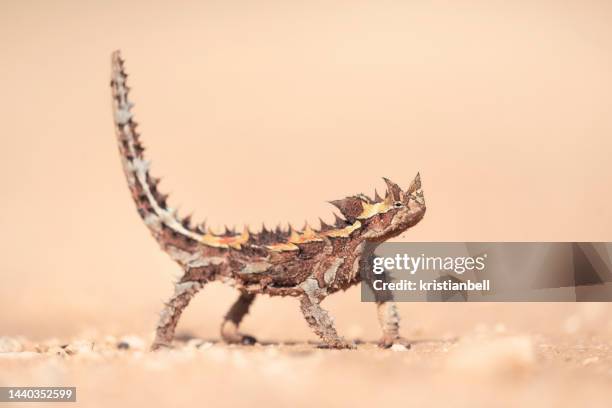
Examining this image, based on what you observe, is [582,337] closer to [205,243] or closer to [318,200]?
[205,243]

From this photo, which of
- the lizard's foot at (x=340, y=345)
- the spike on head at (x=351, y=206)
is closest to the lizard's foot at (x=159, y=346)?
the lizard's foot at (x=340, y=345)

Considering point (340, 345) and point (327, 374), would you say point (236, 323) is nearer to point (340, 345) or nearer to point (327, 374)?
point (340, 345)

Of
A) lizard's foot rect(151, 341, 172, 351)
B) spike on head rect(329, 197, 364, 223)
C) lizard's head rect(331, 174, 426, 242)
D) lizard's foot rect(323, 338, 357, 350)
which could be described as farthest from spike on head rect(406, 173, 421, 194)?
lizard's foot rect(151, 341, 172, 351)

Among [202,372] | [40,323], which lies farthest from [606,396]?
[40,323]

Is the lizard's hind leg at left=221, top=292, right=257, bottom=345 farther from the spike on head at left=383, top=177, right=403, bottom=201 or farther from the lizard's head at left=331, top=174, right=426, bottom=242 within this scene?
the spike on head at left=383, top=177, right=403, bottom=201

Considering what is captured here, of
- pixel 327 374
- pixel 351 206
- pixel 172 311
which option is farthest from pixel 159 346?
pixel 327 374
